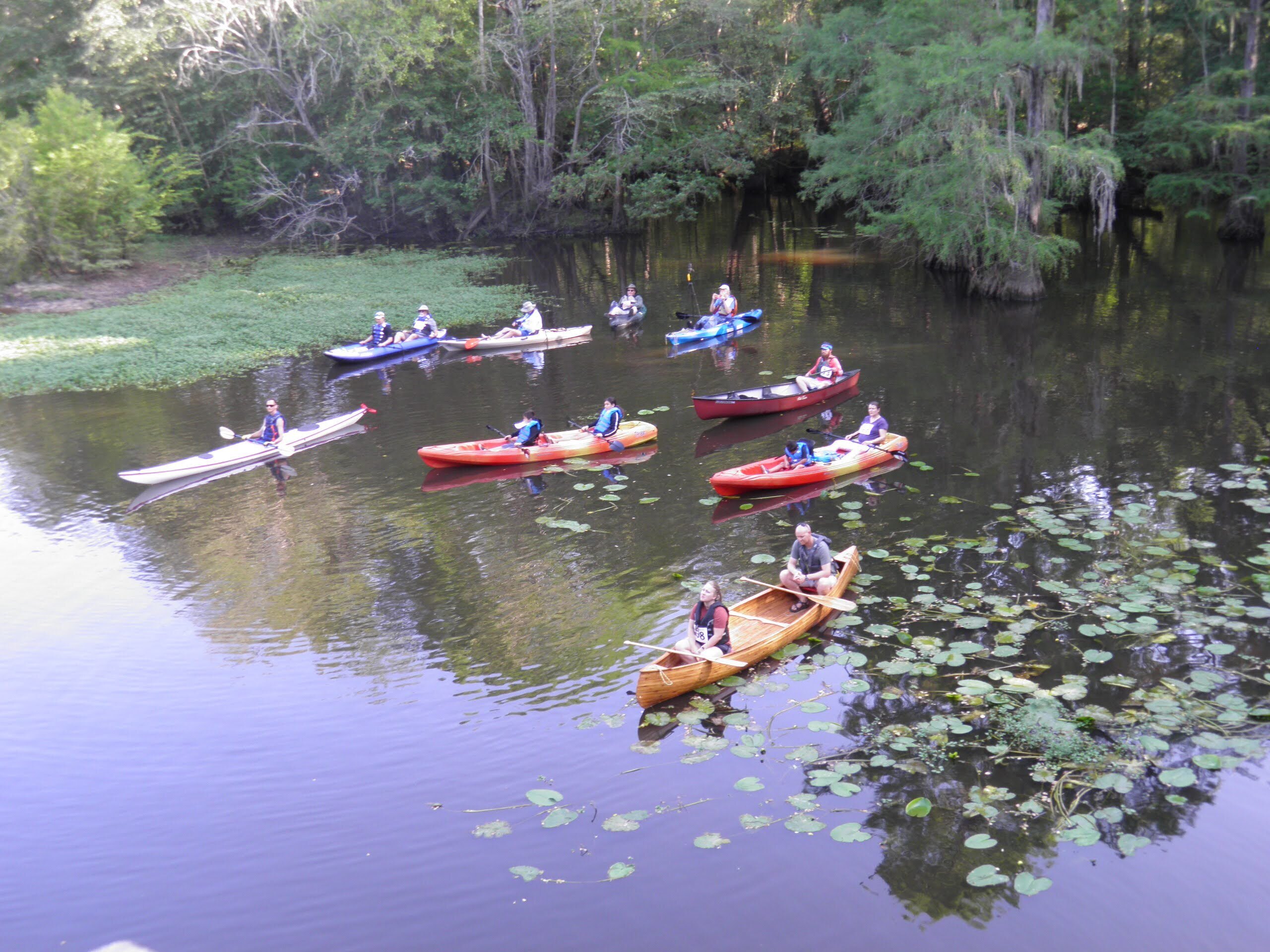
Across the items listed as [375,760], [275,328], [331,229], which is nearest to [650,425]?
[375,760]

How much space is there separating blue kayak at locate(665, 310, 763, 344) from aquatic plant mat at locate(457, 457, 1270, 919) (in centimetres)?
1246

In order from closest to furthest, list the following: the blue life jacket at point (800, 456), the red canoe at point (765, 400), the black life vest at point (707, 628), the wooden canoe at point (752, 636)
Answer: the wooden canoe at point (752, 636) < the black life vest at point (707, 628) < the blue life jacket at point (800, 456) < the red canoe at point (765, 400)

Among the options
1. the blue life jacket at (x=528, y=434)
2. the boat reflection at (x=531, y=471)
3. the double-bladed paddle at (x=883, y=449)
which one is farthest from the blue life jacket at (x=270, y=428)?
→ the double-bladed paddle at (x=883, y=449)

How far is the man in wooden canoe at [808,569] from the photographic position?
1063 centimetres

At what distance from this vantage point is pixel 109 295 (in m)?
29.9

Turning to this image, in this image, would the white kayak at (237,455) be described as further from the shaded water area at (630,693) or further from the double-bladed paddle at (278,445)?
the shaded water area at (630,693)

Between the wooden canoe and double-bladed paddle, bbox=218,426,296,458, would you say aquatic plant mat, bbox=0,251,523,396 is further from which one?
the wooden canoe

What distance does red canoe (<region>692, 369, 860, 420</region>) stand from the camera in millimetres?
17266

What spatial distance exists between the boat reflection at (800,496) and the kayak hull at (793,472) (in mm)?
100

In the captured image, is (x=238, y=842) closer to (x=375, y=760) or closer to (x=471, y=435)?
(x=375, y=760)

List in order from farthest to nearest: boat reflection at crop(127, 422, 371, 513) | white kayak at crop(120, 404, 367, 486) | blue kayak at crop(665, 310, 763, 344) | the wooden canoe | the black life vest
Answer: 1. blue kayak at crop(665, 310, 763, 344)
2. white kayak at crop(120, 404, 367, 486)
3. boat reflection at crop(127, 422, 371, 513)
4. the black life vest
5. the wooden canoe

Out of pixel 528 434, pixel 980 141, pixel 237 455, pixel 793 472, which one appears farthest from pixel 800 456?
pixel 980 141

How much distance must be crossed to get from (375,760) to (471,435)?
953cm

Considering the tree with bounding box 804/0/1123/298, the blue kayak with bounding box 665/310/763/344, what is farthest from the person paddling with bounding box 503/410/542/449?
the tree with bounding box 804/0/1123/298
